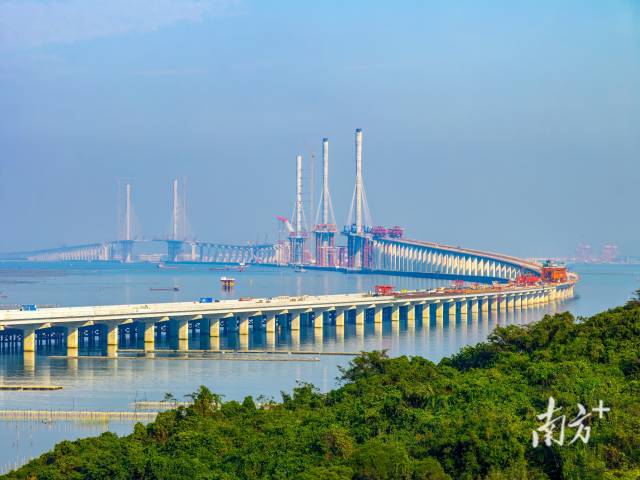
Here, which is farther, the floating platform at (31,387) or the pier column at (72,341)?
the pier column at (72,341)

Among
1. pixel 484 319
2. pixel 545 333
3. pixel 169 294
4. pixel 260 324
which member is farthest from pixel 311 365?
pixel 169 294

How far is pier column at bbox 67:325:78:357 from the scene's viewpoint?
2141 inches

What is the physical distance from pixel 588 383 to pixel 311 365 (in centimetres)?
2405

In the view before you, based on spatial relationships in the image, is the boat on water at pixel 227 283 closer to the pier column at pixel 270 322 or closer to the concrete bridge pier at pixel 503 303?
the concrete bridge pier at pixel 503 303

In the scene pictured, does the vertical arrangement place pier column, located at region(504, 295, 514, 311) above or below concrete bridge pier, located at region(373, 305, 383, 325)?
below

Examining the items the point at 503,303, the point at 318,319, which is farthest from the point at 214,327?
the point at 503,303

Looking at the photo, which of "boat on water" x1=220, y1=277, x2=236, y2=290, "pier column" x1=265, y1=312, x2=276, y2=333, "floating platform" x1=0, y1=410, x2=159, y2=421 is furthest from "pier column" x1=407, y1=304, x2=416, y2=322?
"floating platform" x1=0, y1=410, x2=159, y2=421

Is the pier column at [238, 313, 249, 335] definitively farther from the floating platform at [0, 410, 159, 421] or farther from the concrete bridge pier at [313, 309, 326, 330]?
the floating platform at [0, 410, 159, 421]

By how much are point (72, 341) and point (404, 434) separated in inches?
1286

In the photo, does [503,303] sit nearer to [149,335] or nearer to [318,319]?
[318,319]

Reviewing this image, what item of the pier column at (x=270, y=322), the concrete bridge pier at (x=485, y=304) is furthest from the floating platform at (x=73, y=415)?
the concrete bridge pier at (x=485, y=304)

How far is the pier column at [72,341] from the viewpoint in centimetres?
5439

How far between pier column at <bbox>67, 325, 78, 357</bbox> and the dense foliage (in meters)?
22.9

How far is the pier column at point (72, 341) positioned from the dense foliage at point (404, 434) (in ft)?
75.2
